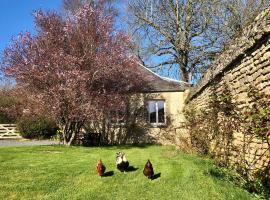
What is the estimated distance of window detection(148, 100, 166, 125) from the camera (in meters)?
20.5

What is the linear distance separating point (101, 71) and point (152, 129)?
556cm

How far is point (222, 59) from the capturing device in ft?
29.1

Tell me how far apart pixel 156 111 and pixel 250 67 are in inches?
546

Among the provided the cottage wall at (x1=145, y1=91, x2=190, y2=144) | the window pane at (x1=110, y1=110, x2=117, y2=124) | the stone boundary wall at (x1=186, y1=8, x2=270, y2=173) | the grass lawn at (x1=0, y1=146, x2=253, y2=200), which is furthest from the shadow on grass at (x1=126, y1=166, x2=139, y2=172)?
the cottage wall at (x1=145, y1=91, x2=190, y2=144)

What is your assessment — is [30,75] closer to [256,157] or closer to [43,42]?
[43,42]

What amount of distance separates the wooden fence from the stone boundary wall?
1833 cm

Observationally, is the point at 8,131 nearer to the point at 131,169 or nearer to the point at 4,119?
the point at 4,119

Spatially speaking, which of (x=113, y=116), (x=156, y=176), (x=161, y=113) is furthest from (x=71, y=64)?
(x=156, y=176)

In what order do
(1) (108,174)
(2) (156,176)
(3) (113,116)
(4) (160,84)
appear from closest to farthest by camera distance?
(2) (156,176) < (1) (108,174) < (3) (113,116) < (4) (160,84)

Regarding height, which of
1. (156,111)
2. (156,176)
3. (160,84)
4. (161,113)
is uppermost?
(160,84)

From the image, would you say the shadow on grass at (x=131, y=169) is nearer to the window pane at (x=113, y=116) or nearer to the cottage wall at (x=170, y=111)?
the window pane at (x=113, y=116)

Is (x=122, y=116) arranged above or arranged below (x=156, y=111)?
below

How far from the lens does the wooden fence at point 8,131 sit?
2386cm

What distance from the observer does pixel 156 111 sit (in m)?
20.6
